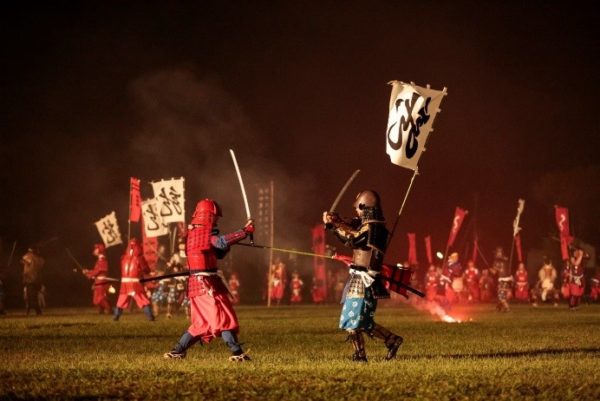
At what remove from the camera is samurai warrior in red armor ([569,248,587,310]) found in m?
34.2

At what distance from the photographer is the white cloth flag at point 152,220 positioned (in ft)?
107

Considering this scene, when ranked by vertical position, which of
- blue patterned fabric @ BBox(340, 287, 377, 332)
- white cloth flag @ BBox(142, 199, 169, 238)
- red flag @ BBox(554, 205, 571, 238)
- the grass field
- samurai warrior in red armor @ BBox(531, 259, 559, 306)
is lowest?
the grass field

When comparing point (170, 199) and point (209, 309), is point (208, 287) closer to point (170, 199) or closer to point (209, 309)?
point (209, 309)

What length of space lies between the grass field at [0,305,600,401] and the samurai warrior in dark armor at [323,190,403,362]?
41cm

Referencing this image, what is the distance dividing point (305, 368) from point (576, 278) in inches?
984

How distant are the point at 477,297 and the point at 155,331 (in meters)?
28.6

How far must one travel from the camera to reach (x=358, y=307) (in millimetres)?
12547

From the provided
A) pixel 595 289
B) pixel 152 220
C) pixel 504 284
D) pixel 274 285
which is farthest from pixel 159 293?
pixel 595 289

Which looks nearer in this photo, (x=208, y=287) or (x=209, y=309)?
(x=209, y=309)

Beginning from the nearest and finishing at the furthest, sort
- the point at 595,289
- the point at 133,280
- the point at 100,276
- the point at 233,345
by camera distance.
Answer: the point at 233,345 < the point at 133,280 < the point at 100,276 < the point at 595,289

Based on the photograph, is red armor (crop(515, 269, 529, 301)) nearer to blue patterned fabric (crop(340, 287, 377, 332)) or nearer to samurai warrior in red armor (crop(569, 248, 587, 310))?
samurai warrior in red armor (crop(569, 248, 587, 310))

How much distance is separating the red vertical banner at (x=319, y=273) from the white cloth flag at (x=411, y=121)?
1390 inches

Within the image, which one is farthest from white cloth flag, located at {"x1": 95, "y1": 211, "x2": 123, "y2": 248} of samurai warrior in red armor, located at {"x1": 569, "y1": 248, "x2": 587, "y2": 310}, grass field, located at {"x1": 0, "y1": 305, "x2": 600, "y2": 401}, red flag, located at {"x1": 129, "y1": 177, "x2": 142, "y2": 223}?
grass field, located at {"x1": 0, "y1": 305, "x2": 600, "y2": 401}

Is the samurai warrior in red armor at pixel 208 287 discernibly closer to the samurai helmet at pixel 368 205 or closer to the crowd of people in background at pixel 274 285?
the samurai helmet at pixel 368 205
